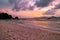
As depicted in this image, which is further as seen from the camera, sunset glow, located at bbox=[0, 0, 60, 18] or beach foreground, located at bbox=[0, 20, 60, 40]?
sunset glow, located at bbox=[0, 0, 60, 18]

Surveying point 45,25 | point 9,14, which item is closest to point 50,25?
point 45,25

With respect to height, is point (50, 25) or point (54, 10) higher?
point (54, 10)

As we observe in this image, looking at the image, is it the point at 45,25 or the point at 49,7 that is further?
the point at 45,25

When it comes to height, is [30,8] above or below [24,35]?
above

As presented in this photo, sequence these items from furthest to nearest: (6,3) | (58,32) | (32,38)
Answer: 1. (6,3)
2. (58,32)
3. (32,38)

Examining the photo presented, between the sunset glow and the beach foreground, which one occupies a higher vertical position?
the sunset glow

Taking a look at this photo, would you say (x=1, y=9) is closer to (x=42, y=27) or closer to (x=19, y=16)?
(x=19, y=16)

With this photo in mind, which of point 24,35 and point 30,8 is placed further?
point 30,8

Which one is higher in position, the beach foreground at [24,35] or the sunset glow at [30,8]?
the sunset glow at [30,8]

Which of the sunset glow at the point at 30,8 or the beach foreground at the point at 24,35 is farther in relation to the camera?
the sunset glow at the point at 30,8

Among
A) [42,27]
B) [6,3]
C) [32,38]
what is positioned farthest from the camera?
[42,27]

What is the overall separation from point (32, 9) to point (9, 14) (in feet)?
2.66

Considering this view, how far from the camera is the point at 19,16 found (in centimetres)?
548

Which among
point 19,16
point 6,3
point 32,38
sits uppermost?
point 6,3
